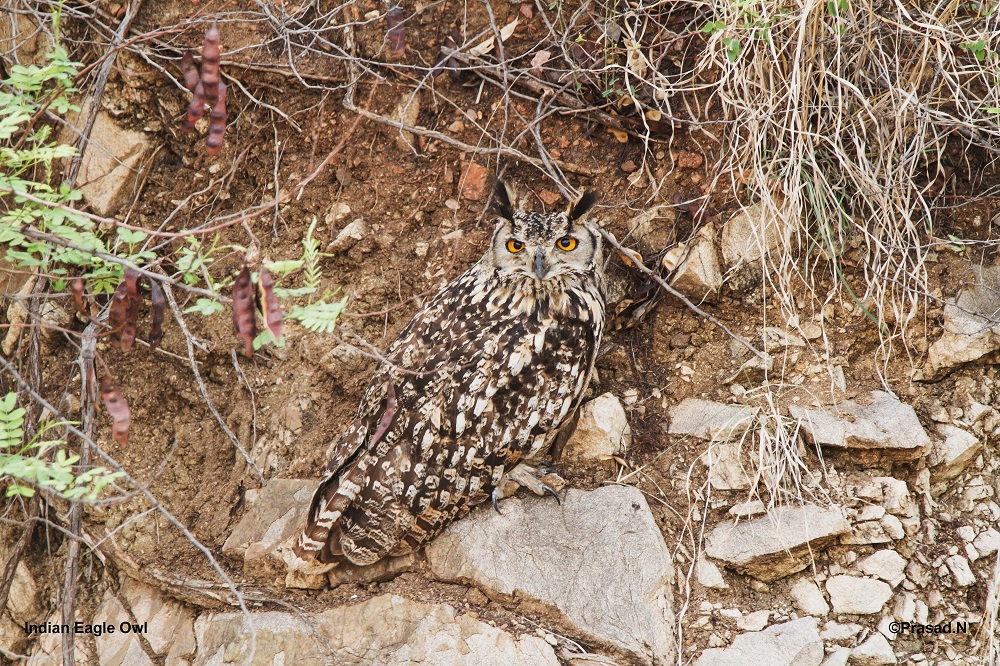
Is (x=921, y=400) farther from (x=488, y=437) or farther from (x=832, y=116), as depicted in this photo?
(x=488, y=437)

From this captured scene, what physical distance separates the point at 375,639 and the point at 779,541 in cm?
163

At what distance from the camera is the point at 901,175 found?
3133mm

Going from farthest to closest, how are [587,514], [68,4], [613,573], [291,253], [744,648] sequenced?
1. [291,253]
2. [68,4]
3. [587,514]
4. [613,573]
5. [744,648]

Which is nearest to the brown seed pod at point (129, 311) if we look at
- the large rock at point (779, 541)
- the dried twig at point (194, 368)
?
the dried twig at point (194, 368)

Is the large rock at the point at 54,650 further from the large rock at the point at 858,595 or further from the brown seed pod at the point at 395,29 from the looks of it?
the large rock at the point at 858,595

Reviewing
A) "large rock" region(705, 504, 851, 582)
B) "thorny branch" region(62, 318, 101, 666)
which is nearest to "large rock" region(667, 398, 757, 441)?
"large rock" region(705, 504, 851, 582)

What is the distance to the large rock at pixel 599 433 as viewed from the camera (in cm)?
338

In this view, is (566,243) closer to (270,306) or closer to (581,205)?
(581,205)

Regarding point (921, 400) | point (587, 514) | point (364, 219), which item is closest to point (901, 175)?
point (921, 400)

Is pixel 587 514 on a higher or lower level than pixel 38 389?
lower

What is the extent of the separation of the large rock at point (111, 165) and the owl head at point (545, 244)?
1.82 meters

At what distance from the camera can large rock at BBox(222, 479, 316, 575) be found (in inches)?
128

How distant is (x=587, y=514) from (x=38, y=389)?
2446mm

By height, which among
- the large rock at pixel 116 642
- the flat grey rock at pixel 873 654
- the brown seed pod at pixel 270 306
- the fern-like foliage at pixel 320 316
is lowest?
the large rock at pixel 116 642
